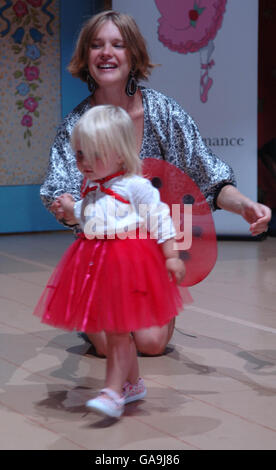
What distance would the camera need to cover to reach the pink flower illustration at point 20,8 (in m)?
5.18

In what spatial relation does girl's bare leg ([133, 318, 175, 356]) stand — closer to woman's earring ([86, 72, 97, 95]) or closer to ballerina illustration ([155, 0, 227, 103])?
woman's earring ([86, 72, 97, 95])

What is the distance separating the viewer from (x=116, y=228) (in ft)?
6.06

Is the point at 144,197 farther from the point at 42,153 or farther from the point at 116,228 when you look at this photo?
the point at 42,153

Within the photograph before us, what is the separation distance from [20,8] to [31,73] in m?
0.44

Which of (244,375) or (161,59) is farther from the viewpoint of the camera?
(161,59)

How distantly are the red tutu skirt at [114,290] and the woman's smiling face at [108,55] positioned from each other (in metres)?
0.65

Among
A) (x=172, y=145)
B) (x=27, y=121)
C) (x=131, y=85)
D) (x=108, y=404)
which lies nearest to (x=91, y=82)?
(x=131, y=85)

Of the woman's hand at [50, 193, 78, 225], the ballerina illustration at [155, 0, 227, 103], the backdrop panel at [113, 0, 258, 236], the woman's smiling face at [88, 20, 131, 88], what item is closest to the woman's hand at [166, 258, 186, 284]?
the woman's hand at [50, 193, 78, 225]

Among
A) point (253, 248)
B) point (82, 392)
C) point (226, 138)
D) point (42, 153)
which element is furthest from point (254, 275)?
point (42, 153)

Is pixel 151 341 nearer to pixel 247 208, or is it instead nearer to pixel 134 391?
pixel 134 391

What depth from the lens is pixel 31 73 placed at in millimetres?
5301

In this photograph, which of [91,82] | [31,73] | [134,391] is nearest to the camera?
[134,391]

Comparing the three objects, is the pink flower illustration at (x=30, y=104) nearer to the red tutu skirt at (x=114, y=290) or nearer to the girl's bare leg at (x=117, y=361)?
the red tutu skirt at (x=114, y=290)

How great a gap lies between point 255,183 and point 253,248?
42 cm
